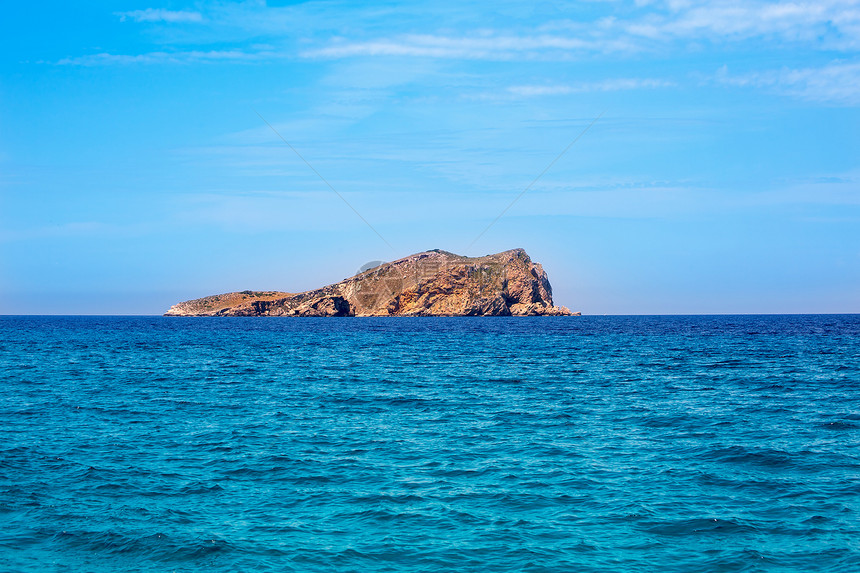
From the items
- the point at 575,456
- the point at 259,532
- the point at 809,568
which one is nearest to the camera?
the point at 809,568

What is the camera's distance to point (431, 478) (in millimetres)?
15602

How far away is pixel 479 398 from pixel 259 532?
58.3 ft

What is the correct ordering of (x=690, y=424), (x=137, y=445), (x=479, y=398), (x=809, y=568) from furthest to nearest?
(x=479, y=398) < (x=690, y=424) < (x=137, y=445) < (x=809, y=568)

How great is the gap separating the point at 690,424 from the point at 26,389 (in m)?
32.5

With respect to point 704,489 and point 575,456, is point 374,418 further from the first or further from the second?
point 704,489

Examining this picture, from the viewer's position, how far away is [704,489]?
1477 cm

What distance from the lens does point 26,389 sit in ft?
106

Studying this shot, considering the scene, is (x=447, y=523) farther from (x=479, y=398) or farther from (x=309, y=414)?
(x=479, y=398)

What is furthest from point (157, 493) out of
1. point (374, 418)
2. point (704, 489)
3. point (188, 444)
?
point (704, 489)

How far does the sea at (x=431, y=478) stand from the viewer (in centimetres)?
1129

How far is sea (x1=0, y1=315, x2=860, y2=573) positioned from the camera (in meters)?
11.3

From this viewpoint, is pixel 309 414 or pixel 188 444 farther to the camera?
pixel 309 414

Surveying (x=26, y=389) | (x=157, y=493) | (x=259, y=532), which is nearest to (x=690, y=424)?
(x=259, y=532)

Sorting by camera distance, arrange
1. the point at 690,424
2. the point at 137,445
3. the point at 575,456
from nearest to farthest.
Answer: the point at 575,456 → the point at 137,445 → the point at 690,424
